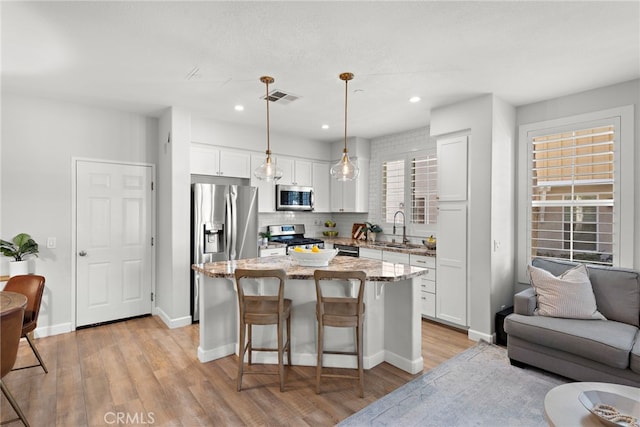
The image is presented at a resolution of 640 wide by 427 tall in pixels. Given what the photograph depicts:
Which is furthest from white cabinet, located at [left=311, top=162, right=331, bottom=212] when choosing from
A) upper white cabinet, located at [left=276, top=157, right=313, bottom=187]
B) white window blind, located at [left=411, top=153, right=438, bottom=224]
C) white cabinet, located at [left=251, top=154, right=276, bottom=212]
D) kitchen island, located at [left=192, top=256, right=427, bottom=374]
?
kitchen island, located at [left=192, top=256, right=427, bottom=374]

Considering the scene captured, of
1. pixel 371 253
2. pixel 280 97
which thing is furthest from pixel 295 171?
pixel 280 97

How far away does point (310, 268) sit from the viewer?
117 inches

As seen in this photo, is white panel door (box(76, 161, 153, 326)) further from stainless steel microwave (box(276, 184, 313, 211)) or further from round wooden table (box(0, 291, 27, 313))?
stainless steel microwave (box(276, 184, 313, 211))

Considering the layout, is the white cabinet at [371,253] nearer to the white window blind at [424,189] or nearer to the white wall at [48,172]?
the white window blind at [424,189]

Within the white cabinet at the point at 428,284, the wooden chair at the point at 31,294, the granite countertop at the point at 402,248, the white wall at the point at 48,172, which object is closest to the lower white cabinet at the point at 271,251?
the granite countertop at the point at 402,248

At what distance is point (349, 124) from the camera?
15.9 ft

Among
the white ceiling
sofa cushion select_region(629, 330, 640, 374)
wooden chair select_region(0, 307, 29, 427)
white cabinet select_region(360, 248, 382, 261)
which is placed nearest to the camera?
wooden chair select_region(0, 307, 29, 427)

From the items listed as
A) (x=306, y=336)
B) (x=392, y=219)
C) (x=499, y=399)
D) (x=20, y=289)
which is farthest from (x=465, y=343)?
(x=20, y=289)

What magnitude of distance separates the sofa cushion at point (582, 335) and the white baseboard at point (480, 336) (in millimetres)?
592

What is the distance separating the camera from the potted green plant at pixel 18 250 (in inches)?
136

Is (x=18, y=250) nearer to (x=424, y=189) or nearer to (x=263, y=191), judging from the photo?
(x=263, y=191)

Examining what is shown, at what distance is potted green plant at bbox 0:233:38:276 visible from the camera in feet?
11.4

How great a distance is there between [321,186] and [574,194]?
11.8ft

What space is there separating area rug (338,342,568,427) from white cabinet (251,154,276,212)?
10.7 feet
